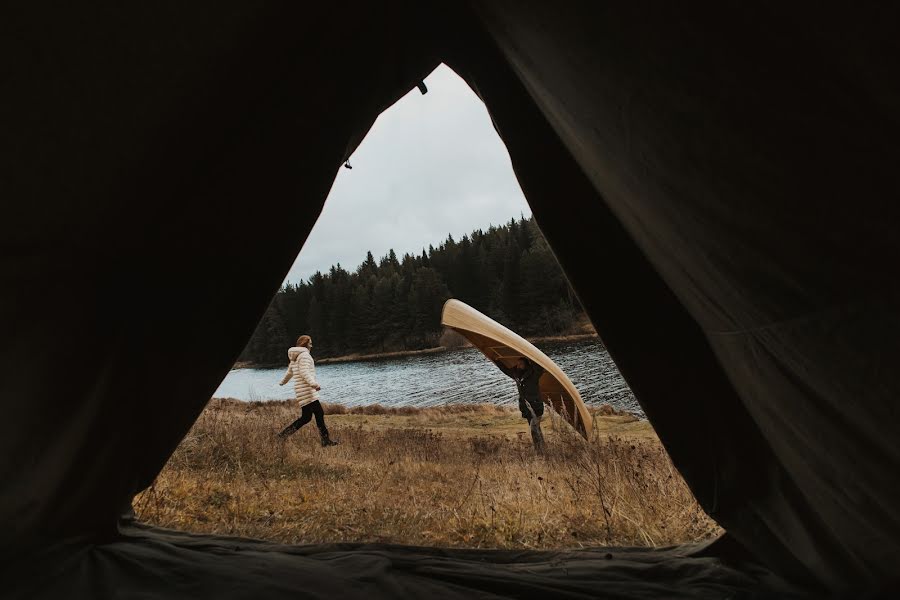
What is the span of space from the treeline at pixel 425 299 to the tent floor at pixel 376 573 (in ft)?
131

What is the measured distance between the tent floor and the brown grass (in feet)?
2.54

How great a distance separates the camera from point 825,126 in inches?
24.6

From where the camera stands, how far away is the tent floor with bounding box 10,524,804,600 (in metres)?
1.68

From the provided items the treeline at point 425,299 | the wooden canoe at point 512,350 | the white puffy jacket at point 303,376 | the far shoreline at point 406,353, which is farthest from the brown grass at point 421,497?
the treeline at point 425,299

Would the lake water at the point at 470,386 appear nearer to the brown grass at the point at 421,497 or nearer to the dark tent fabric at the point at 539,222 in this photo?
the brown grass at the point at 421,497

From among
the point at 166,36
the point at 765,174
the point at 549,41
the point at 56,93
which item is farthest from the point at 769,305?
the point at 56,93

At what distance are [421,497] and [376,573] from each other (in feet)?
7.18

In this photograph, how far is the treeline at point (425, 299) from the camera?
4584 centimetres

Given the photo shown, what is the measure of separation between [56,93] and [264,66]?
24.1 inches

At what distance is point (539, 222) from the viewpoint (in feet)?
6.64

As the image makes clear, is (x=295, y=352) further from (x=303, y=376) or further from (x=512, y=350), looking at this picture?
(x=512, y=350)

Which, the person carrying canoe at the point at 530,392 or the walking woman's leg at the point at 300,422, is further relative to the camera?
the person carrying canoe at the point at 530,392

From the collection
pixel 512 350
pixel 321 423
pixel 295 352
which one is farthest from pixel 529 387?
pixel 295 352

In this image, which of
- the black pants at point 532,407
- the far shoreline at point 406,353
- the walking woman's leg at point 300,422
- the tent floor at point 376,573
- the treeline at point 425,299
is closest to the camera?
the tent floor at point 376,573
